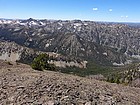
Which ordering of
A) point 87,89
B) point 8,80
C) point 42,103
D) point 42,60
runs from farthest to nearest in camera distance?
point 42,60, point 8,80, point 87,89, point 42,103

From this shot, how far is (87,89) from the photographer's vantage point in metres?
32.2

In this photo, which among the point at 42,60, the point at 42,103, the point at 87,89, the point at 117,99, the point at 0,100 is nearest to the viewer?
the point at 42,103

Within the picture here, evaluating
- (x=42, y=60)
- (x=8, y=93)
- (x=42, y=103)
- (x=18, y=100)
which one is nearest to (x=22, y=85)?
(x=8, y=93)

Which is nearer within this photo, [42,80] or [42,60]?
[42,80]

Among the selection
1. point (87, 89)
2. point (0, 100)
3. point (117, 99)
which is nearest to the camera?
point (0, 100)

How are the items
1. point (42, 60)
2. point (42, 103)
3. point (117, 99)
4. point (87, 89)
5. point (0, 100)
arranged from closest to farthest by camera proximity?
1. point (42, 103)
2. point (0, 100)
3. point (117, 99)
4. point (87, 89)
5. point (42, 60)

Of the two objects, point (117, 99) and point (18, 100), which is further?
point (117, 99)

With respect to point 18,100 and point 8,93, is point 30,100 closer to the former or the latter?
point 18,100

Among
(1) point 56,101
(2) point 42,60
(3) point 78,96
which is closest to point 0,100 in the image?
(1) point 56,101

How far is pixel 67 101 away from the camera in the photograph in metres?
26.3

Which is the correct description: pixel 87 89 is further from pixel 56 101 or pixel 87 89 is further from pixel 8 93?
pixel 8 93

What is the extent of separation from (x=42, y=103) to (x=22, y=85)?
656 cm

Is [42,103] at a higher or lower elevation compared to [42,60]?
higher

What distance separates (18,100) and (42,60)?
92346mm
